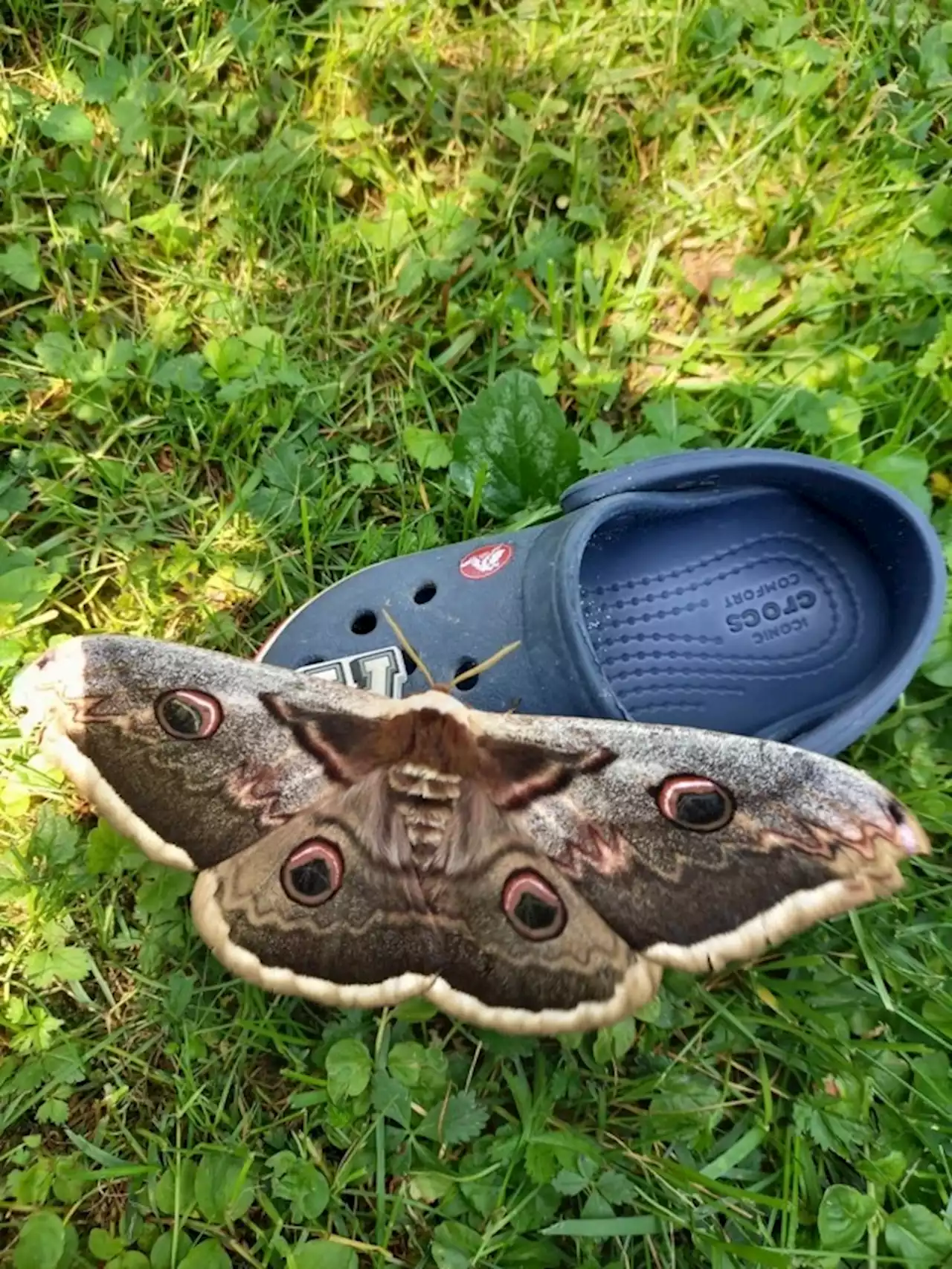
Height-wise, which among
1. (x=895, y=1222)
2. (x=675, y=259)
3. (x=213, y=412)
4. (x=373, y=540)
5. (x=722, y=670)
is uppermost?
(x=675, y=259)

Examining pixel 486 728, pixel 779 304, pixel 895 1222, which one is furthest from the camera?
pixel 779 304

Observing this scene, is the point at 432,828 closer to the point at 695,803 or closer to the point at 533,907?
the point at 533,907

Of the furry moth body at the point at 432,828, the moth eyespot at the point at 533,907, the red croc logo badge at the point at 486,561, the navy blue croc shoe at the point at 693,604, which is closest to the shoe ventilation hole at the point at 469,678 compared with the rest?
the navy blue croc shoe at the point at 693,604

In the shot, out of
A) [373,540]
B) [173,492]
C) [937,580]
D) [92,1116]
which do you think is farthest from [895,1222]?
[173,492]

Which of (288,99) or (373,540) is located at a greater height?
(288,99)

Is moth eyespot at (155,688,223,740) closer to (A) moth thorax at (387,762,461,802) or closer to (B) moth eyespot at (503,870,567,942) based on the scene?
(A) moth thorax at (387,762,461,802)

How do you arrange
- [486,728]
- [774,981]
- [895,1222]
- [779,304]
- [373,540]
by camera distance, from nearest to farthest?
1. [486,728]
2. [895,1222]
3. [774,981]
4. [373,540]
5. [779,304]

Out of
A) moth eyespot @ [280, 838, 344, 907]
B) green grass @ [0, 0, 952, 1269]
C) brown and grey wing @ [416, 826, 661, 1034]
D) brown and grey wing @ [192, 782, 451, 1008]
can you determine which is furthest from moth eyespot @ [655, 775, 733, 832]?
green grass @ [0, 0, 952, 1269]

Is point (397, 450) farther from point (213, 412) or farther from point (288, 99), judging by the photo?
point (288, 99)
